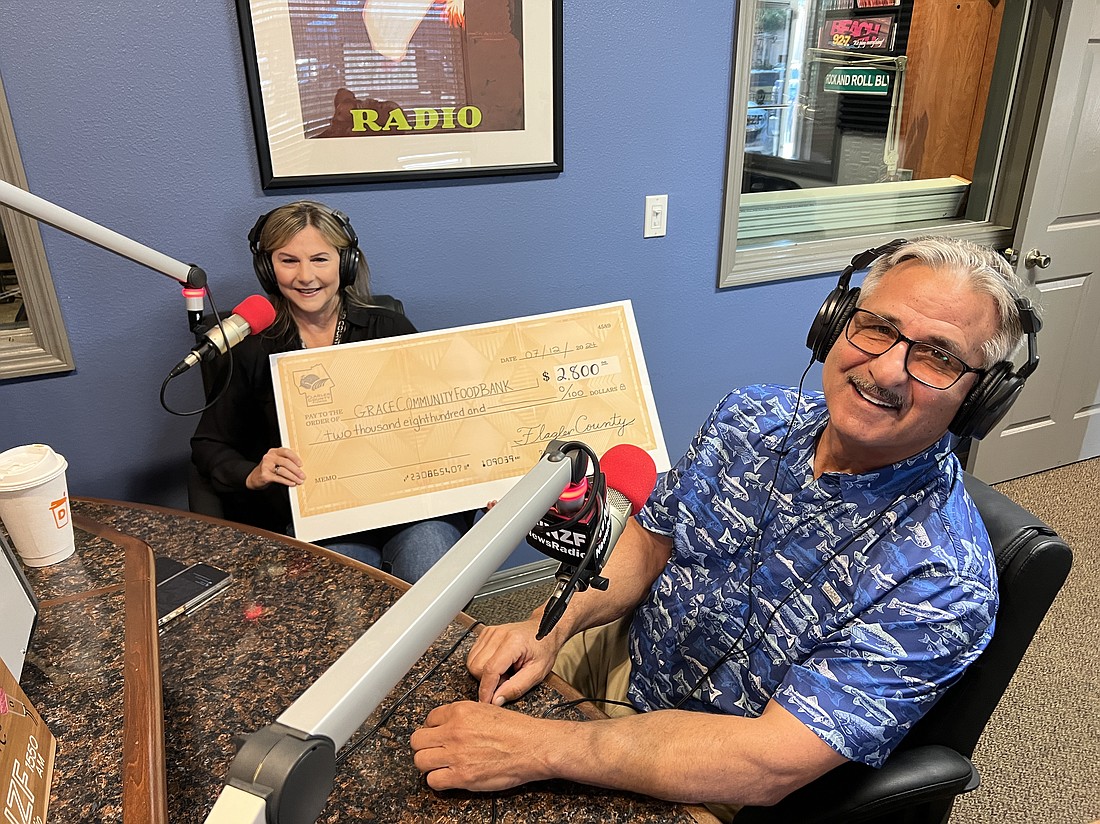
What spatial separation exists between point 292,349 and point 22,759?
1.13 metres

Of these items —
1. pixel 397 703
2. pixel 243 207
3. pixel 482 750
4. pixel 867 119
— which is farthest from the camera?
pixel 867 119

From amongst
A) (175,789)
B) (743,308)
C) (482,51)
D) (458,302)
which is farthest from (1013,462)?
(175,789)

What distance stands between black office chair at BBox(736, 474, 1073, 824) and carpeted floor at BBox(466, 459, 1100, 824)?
90cm

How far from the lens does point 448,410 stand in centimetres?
162

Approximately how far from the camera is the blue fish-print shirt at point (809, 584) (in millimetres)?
906

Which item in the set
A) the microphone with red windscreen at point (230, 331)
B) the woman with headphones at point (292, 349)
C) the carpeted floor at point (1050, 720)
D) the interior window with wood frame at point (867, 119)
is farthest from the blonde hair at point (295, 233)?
the interior window with wood frame at point (867, 119)

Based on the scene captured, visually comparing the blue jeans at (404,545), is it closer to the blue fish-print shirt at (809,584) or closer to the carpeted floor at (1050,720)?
the blue fish-print shirt at (809,584)

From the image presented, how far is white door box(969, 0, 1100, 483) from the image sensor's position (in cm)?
255

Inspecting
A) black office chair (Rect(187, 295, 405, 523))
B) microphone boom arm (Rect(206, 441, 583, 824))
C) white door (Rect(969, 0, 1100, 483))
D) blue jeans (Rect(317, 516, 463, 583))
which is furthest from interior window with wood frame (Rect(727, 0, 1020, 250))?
microphone boom arm (Rect(206, 441, 583, 824))

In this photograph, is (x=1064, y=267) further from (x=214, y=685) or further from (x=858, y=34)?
(x=214, y=685)

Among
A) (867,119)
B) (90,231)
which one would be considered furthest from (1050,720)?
(90,231)

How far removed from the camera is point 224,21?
1.65 meters

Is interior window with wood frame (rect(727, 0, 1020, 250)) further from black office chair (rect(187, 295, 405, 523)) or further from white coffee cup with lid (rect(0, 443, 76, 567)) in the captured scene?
white coffee cup with lid (rect(0, 443, 76, 567))

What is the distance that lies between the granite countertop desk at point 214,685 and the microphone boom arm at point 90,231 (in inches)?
16.5
